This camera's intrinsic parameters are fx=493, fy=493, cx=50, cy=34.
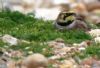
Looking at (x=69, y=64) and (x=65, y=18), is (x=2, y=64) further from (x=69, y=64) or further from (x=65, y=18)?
(x=65, y=18)

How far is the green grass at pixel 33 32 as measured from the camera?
10.3 m

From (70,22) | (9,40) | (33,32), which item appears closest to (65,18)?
(70,22)

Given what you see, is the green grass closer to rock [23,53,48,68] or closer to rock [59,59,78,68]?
rock [59,59,78,68]

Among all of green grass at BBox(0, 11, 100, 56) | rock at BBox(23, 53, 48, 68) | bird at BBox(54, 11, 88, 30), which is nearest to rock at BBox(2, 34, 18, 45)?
green grass at BBox(0, 11, 100, 56)

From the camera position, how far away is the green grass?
10.3 m

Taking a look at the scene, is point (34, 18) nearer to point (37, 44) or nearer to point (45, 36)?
point (45, 36)

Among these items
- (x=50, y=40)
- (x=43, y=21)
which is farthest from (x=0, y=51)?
(x=43, y=21)

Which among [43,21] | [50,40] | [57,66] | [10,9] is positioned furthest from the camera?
[10,9]

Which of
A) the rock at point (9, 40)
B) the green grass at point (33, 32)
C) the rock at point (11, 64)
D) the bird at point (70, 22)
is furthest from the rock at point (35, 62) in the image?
the bird at point (70, 22)

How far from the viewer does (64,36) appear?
1181 cm

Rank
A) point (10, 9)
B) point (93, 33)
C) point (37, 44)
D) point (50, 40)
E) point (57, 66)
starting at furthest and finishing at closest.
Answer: point (10, 9) < point (93, 33) < point (50, 40) < point (37, 44) < point (57, 66)

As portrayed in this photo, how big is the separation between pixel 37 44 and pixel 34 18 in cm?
465

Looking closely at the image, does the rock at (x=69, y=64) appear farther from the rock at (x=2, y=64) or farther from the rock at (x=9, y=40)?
the rock at (x=9, y=40)

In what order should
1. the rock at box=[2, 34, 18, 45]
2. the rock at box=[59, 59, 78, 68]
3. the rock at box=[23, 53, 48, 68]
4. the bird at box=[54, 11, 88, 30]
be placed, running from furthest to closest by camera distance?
the bird at box=[54, 11, 88, 30] < the rock at box=[2, 34, 18, 45] < the rock at box=[59, 59, 78, 68] < the rock at box=[23, 53, 48, 68]
